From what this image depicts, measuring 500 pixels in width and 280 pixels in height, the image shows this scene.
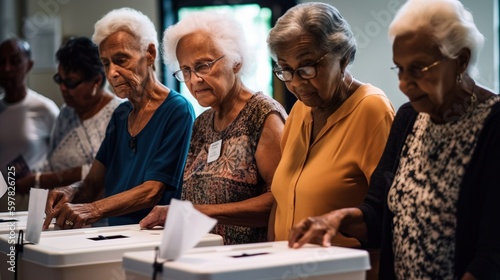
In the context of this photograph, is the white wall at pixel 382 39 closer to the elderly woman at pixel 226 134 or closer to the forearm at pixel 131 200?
the elderly woman at pixel 226 134

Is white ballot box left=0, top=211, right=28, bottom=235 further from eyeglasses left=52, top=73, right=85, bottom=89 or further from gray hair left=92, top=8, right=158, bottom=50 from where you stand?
eyeglasses left=52, top=73, right=85, bottom=89

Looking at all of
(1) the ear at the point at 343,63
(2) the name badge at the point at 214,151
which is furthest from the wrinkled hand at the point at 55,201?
(1) the ear at the point at 343,63

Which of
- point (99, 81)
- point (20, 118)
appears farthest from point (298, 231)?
point (20, 118)

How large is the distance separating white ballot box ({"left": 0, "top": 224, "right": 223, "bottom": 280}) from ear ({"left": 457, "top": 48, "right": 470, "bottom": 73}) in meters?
0.85

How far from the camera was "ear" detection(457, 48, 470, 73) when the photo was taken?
1881 mm

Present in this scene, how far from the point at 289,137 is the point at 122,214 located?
27.8 inches

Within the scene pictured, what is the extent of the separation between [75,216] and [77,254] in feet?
2.16

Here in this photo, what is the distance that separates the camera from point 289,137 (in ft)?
8.10

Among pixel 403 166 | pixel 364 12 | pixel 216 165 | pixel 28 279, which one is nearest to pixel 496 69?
pixel 364 12

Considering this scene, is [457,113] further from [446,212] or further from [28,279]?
[28,279]

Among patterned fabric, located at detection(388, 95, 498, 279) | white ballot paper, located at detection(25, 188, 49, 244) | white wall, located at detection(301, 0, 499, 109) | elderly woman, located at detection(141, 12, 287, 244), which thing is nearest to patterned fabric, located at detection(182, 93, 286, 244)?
elderly woman, located at detection(141, 12, 287, 244)

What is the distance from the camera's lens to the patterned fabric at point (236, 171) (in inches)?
102

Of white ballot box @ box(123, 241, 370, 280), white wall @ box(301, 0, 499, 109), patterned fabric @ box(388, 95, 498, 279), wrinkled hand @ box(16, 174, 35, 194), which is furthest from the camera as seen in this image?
white wall @ box(301, 0, 499, 109)

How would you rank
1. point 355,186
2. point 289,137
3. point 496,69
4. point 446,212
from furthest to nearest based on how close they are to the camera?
point 496,69
point 289,137
point 355,186
point 446,212
